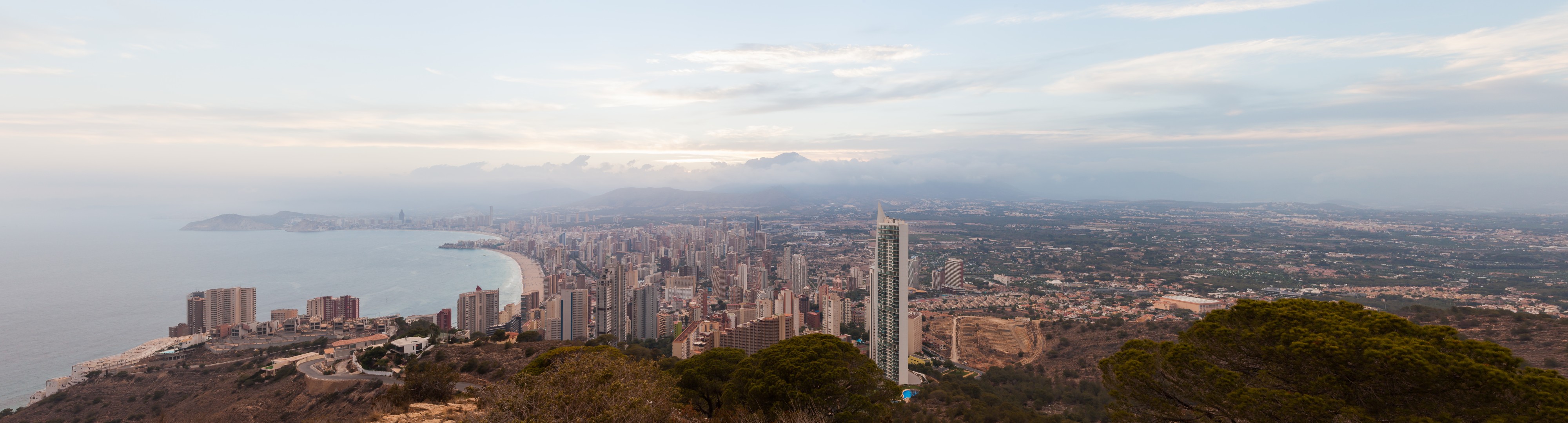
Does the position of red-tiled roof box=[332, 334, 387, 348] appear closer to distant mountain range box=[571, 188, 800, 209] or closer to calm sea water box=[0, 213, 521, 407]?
calm sea water box=[0, 213, 521, 407]

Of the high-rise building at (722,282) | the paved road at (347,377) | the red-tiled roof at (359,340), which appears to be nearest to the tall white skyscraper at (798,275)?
the high-rise building at (722,282)

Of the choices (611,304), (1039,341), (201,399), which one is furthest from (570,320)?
(1039,341)

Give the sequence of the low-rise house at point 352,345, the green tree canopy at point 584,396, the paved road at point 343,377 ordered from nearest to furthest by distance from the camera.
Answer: the green tree canopy at point 584,396, the paved road at point 343,377, the low-rise house at point 352,345

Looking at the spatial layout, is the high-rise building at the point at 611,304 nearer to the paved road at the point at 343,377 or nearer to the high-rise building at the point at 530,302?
the high-rise building at the point at 530,302

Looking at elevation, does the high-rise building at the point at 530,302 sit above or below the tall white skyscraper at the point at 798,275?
below

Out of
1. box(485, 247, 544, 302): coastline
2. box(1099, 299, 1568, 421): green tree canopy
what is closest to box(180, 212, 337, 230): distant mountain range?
box(485, 247, 544, 302): coastline

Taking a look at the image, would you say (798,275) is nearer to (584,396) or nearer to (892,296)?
(892,296)

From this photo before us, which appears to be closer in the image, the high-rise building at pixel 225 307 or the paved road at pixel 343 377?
the paved road at pixel 343 377
